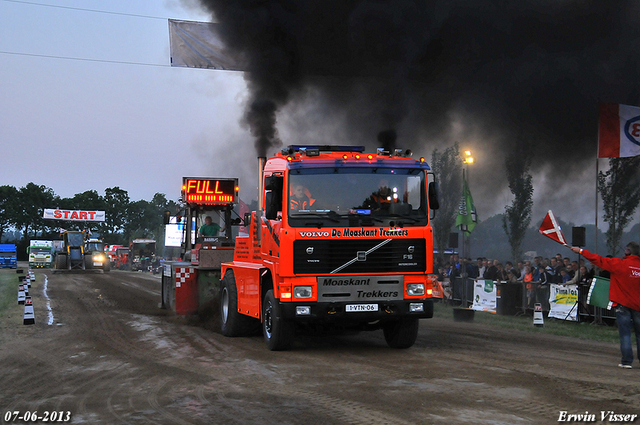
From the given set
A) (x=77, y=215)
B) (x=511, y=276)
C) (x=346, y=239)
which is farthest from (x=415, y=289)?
(x=77, y=215)

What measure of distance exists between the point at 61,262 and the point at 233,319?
124 ft

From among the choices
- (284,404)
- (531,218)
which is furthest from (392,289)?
(531,218)

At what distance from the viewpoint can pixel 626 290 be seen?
900 centimetres

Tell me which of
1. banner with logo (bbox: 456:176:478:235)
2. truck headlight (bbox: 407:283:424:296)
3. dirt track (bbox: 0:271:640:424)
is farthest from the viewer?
banner with logo (bbox: 456:176:478:235)

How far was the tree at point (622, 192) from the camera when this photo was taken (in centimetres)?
3381

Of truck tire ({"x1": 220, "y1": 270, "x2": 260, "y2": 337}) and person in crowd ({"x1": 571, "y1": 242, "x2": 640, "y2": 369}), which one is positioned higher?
person in crowd ({"x1": 571, "y1": 242, "x2": 640, "y2": 369})

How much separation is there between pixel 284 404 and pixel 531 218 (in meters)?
42.5

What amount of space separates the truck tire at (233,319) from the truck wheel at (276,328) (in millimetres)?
1681

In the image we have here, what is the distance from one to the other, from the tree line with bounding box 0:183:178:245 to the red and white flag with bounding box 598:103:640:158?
8445cm

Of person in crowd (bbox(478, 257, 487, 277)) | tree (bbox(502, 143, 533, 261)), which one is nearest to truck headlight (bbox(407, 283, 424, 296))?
person in crowd (bbox(478, 257, 487, 277))

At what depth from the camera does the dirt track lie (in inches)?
243

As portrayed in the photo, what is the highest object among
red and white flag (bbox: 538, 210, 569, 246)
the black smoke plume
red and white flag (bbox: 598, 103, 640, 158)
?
the black smoke plume

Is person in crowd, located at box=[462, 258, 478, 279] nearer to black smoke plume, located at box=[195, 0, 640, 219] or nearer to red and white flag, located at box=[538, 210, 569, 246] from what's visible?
black smoke plume, located at box=[195, 0, 640, 219]

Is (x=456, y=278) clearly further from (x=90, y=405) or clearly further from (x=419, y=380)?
(x=90, y=405)
